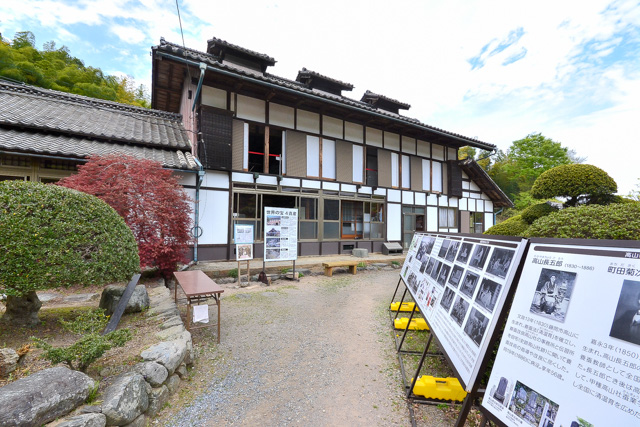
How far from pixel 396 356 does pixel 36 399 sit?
360 centimetres

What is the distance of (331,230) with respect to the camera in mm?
10914

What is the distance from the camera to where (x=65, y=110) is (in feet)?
29.1

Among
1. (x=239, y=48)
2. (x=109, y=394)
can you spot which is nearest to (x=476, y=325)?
(x=109, y=394)

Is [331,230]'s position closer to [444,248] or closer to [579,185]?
[579,185]

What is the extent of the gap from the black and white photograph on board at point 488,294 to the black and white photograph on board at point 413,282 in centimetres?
209

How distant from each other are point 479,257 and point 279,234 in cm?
599

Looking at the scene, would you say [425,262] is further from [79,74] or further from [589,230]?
[79,74]

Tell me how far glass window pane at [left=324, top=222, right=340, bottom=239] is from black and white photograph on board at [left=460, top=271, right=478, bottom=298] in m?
8.35

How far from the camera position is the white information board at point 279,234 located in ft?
25.1

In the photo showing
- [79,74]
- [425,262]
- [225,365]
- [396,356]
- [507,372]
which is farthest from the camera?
[79,74]

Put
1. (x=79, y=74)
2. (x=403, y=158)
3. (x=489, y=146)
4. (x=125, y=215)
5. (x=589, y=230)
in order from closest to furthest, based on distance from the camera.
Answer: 1. (x=589, y=230)
2. (x=125, y=215)
3. (x=403, y=158)
4. (x=489, y=146)
5. (x=79, y=74)

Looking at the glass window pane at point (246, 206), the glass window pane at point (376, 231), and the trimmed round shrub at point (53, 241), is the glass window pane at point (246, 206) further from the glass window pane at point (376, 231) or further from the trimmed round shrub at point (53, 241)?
the trimmed round shrub at point (53, 241)

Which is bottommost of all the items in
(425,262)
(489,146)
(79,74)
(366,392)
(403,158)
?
(366,392)

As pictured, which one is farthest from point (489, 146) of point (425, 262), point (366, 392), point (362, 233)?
point (366, 392)
